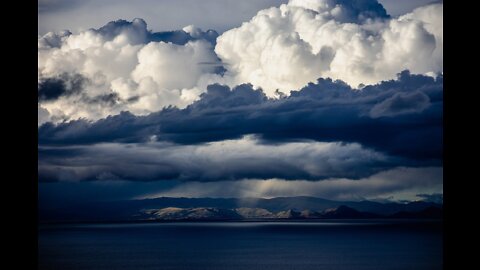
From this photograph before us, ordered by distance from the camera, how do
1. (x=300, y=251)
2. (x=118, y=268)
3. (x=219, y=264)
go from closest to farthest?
(x=118, y=268) < (x=219, y=264) < (x=300, y=251)

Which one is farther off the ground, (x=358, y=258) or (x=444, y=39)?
(x=444, y=39)

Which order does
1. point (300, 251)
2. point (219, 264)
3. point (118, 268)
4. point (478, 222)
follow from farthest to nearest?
point (300, 251) < point (219, 264) < point (118, 268) < point (478, 222)

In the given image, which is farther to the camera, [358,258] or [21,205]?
[358,258]

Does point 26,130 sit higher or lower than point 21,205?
higher

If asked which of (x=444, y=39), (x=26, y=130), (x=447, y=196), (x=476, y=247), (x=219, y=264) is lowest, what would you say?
(x=219, y=264)

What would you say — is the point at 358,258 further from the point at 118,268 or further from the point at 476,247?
the point at 476,247

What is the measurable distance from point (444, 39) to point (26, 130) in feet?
16.5

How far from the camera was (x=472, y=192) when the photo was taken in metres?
8.20

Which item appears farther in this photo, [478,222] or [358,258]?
[358,258]

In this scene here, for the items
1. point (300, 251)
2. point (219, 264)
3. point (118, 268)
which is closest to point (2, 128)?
point (118, 268)

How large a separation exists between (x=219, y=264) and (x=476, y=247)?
101257 millimetres

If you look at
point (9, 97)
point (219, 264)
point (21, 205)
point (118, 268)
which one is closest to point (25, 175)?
point (21, 205)

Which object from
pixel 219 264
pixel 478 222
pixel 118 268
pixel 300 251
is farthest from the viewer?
pixel 300 251

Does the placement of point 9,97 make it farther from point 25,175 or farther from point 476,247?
point 476,247
